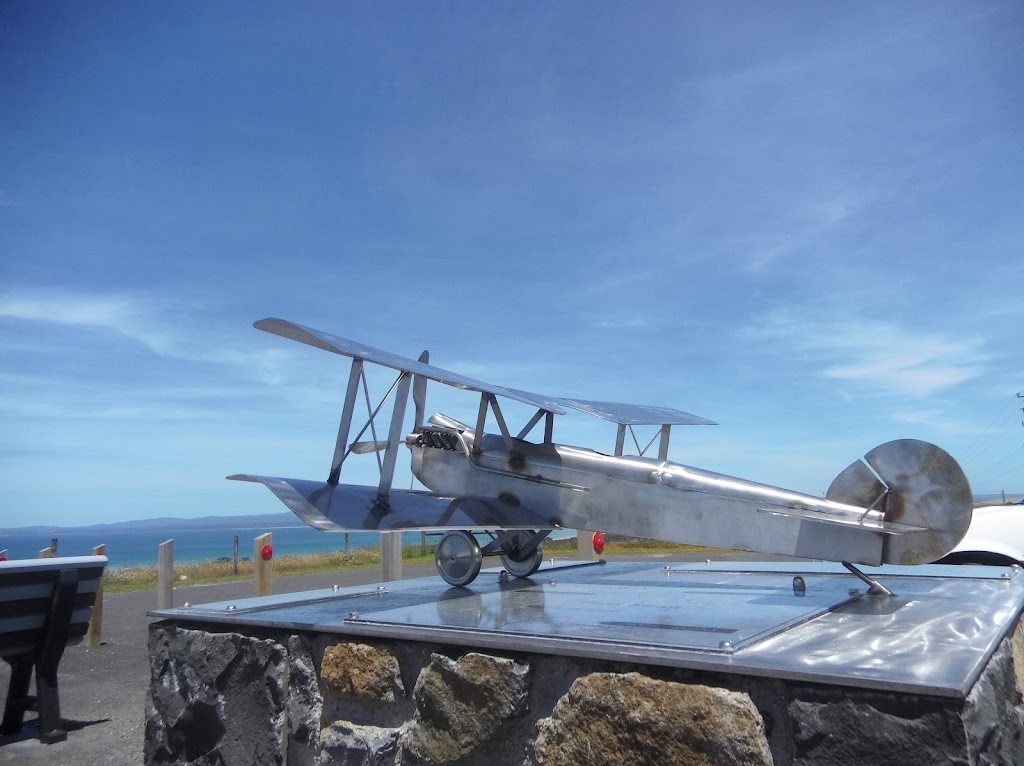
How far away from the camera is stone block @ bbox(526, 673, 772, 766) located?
310cm

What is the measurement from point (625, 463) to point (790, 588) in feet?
4.84

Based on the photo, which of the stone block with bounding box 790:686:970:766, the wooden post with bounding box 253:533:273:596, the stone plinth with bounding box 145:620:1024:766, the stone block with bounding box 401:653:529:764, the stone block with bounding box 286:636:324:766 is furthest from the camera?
the wooden post with bounding box 253:533:273:596

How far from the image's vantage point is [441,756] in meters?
3.85

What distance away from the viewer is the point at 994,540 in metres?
8.48

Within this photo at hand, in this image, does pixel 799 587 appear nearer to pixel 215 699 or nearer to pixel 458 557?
pixel 458 557

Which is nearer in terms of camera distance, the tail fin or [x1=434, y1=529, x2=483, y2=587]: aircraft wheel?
the tail fin

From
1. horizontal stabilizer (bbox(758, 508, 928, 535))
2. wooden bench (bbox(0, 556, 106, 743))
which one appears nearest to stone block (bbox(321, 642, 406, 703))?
horizontal stabilizer (bbox(758, 508, 928, 535))

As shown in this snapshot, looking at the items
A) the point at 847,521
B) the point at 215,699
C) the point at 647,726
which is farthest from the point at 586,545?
the point at 647,726

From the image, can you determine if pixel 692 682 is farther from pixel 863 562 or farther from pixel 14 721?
pixel 14 721

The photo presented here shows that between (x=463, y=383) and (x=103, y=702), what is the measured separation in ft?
16.2

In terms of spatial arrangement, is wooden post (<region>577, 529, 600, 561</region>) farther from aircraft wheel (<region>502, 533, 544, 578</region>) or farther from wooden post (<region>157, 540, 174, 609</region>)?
wooden post (<region>157, 540, 174, 609</region>)

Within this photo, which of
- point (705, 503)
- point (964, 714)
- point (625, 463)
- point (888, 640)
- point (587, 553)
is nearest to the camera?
point (964, 714)

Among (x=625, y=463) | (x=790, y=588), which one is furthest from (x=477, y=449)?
(x=790, y=588)

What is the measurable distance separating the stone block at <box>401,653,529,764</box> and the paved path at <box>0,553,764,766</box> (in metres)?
3.32
